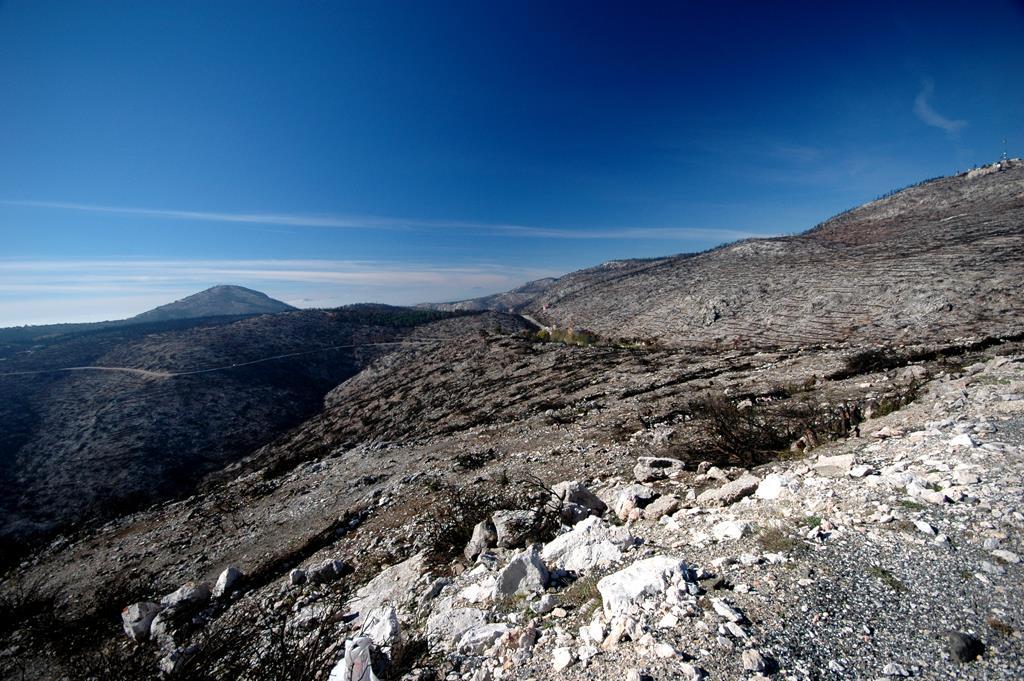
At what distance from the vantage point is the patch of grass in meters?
3.13

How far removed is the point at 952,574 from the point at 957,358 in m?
Answer: 11.4

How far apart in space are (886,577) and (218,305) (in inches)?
5741

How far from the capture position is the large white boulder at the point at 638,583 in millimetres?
3359

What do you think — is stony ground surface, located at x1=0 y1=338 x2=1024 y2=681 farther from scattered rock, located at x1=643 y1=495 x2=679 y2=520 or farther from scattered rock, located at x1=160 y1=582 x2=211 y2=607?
scattered rock, located at x1=160 y1=582 x2=211 y2=607

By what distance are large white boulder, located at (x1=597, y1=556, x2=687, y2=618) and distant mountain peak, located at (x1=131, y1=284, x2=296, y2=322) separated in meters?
114

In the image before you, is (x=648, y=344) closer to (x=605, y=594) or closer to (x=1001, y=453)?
(x=1001, y=453)

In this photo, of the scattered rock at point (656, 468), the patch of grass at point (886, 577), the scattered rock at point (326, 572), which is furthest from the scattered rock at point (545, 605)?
the scattered rock at point (326, 572)

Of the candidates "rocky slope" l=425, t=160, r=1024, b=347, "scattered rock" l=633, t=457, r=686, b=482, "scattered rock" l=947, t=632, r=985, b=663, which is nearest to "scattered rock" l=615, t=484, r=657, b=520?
"scattered rock" l=633, t=457, r=686, b=482

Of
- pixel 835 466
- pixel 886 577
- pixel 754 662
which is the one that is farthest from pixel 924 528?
pixel 754 662

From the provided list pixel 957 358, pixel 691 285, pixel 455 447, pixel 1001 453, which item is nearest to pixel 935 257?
pixel 691 285

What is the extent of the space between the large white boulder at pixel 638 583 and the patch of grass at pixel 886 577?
1441 mm

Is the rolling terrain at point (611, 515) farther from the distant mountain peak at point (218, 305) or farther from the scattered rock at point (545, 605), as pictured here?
the distant mountain peak at point (218, 305)

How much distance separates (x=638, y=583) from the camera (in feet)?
11.4

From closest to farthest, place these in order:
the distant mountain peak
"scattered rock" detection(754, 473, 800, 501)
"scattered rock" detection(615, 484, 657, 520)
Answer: "scattered rock" detection(754, 473, 800, 501), "scattered rock" detection(615, 484, 657, 520), the distant mountain peak
